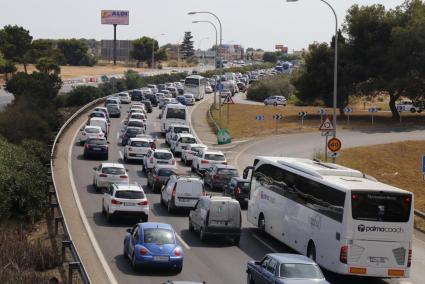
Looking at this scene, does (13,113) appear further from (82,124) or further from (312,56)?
(312,56)

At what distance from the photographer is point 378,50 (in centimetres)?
7544

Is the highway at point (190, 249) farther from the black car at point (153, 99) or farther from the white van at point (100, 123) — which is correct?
the black car at point (153, 99)

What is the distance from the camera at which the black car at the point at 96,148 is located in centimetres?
4775

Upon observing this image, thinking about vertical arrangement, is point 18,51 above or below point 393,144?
above

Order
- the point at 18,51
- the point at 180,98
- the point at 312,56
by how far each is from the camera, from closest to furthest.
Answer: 1. the point at 312,56
2. the point at 180,98
3. the point at 18,51

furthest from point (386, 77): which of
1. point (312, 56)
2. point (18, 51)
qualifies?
point (18, 51)

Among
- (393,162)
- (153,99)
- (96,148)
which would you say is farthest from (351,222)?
(153,99)

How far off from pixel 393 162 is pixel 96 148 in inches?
730

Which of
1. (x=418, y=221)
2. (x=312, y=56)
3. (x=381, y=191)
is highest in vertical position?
(x=312, y=56)

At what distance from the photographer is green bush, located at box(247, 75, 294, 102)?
119m

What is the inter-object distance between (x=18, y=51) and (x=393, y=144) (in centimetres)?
9900

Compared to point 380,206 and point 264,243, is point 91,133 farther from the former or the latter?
point 380,206

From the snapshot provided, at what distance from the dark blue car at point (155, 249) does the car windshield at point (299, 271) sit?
4274 mm

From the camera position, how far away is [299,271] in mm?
18188
